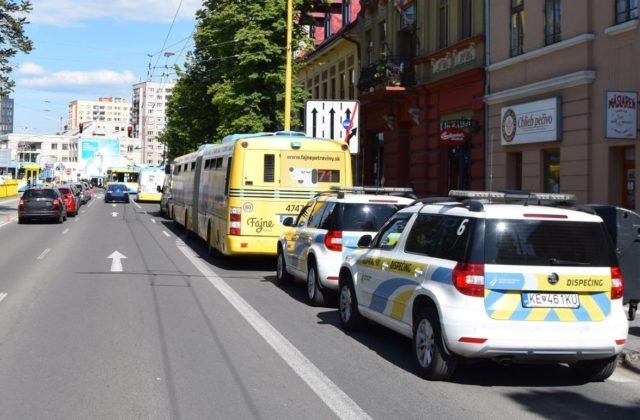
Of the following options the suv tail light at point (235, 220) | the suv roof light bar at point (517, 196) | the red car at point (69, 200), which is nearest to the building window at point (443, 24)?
the suv tail light at point (235, 220)

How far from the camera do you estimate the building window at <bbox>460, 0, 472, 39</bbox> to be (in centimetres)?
2375

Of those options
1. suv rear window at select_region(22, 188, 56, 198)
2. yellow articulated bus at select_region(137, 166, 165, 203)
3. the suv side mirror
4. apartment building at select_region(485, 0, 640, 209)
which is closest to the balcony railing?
apartment building at select_region(485, 0, 640, 209)

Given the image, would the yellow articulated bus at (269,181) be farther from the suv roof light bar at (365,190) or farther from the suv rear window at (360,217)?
the suv rear window at (360,217)

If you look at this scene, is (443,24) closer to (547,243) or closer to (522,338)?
(547,243)

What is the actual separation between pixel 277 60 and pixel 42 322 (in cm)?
2522

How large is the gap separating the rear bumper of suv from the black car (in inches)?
1090

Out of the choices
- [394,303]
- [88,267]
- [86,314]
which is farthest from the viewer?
[88,267]

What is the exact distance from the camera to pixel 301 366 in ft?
24.9

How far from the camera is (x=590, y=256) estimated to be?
22.9 ft

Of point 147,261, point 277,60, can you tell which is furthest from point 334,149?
point 277,60

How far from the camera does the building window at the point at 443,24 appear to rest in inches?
998

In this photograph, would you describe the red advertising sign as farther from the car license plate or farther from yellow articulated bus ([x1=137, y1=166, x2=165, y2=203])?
yellow articulated bus ([x1=137, y1=166, x2=165, y2=203])

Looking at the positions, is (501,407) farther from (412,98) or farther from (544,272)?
(412,98)

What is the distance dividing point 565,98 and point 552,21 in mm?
2215
